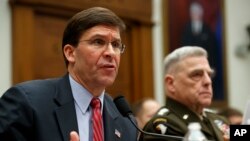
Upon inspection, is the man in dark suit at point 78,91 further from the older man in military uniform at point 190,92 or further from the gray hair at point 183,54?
the gray hair at point 183,54

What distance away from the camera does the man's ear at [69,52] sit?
8.82ft

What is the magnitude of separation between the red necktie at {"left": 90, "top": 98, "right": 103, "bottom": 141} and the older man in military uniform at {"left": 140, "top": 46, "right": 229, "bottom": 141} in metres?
0.67

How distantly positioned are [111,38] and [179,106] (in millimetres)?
989

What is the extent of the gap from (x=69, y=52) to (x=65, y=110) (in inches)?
13.4

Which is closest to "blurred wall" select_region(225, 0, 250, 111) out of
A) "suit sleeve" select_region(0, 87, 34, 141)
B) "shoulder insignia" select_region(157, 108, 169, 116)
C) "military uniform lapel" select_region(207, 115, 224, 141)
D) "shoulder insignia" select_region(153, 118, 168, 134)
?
"military uniform lapel" select_region(207, 115, 224, 141)

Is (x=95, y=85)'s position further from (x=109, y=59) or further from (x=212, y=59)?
(x=212, y=59)

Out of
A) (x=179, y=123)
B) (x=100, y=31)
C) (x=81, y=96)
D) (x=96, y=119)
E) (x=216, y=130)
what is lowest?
(x=216, y=130)

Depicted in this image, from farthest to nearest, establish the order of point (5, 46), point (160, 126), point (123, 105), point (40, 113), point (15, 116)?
1. point (5, 46)
2. point (160, 126)
3. point (123, 105)
4. point (40, 113)
5. point (15, 116)

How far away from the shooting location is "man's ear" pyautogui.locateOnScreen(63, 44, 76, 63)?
2.69 metres

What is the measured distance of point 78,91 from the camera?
8.77ft

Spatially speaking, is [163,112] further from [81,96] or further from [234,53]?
[234,53]

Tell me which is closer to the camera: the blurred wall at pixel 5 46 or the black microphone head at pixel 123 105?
the black microphone head at pixel 123 105

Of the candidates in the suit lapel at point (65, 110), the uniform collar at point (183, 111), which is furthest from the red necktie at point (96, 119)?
the uniform collar at point (183, 111)

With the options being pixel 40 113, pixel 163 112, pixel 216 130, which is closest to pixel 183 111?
pixel 163 112
